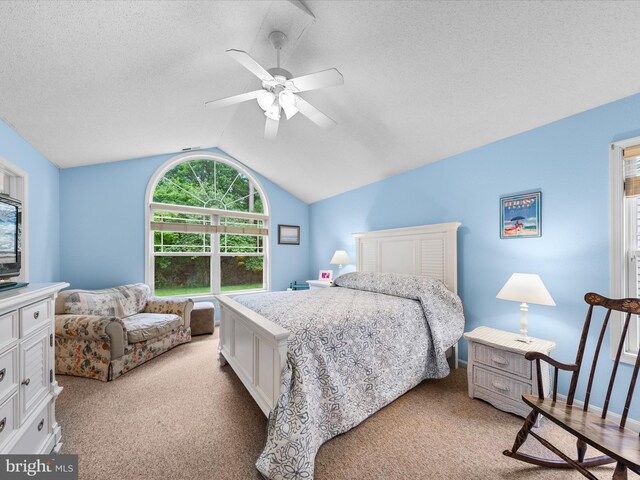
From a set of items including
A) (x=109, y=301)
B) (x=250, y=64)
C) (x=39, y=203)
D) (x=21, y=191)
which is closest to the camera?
(x=250, y=64)

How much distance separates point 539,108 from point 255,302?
2.87 meters

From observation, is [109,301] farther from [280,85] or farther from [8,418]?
[280,85]

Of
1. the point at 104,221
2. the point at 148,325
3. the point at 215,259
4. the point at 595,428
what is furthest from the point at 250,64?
the point at 215,259

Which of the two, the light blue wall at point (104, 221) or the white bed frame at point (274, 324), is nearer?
the white bed frame at point (274, 324)

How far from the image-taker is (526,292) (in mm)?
2002

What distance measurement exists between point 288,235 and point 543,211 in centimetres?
393

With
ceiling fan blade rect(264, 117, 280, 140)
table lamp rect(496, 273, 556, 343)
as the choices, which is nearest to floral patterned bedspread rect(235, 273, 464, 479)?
table lamp rect(496, 273, 556, 343)

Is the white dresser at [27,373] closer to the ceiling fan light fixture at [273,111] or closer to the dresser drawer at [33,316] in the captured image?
the dresser drawer at [33,316]

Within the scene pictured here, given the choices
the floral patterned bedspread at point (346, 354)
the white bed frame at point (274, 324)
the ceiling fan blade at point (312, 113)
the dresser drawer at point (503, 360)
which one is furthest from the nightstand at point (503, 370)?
the ceiling fan blade at point (312, 113)

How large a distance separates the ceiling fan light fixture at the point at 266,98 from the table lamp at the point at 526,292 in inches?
90.5

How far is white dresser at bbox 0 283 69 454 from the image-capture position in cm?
119

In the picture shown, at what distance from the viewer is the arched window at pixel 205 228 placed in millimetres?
4270

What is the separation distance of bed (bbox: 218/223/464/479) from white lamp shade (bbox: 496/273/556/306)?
0.63m

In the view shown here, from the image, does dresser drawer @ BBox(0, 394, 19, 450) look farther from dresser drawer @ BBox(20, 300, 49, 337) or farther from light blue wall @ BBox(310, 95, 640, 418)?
light blue wall @ BBox(310, 95, 640, 418)
